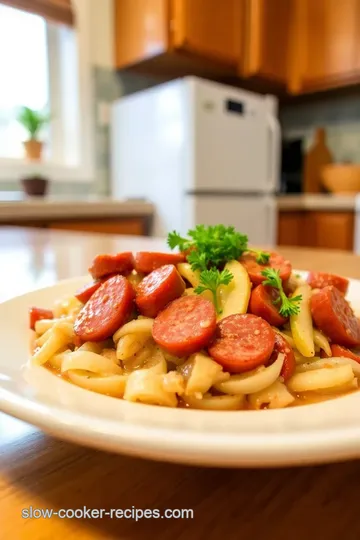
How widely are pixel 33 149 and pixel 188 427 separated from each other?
3251 millimetres

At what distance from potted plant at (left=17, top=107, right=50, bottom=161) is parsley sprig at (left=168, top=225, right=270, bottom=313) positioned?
110 inches

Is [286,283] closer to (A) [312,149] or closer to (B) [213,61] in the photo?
(B) [213,61]

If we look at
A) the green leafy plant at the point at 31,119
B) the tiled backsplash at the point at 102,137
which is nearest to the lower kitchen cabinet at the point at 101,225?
the tiled backsplash at the point at 102,137

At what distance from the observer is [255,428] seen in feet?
1.15

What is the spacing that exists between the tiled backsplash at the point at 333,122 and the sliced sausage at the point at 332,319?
4.00 m

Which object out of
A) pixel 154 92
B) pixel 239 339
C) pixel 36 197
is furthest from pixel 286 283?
pixel 154 92

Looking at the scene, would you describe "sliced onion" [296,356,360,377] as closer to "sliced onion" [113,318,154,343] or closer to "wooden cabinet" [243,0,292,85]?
"sliced onion" [113,318,154,343]

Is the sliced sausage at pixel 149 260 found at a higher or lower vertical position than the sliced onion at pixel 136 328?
higher

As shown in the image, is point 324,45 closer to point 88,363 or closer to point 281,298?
point 281,298

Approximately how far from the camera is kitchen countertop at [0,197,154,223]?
257cm

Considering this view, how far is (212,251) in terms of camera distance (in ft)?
2.23

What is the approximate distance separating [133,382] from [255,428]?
14cm

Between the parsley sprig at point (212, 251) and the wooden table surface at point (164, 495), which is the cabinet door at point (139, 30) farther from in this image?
the wooden table surface at point (164, 495)

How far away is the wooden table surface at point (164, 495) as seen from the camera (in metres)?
0.36
